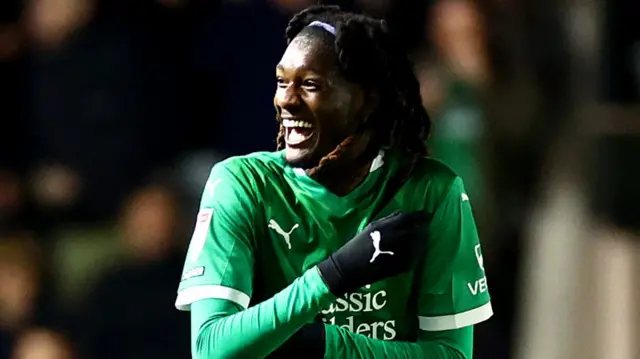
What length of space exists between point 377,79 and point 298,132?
0.07 m

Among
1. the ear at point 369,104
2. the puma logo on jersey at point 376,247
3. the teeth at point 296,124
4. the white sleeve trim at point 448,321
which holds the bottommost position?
the white sleeve trim at point 448,321

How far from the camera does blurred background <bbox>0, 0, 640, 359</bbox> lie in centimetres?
79

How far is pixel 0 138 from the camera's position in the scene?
0.90 meters

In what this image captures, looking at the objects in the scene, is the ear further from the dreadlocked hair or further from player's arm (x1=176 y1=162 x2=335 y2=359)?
player's arm (x1=176 y1=162 x2=335 y2=359)

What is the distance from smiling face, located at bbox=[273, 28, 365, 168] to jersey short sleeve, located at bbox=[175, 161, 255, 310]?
0.06m

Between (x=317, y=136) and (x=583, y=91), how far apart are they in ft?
1.35

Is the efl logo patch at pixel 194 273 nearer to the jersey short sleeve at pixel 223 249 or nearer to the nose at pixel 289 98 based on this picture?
the jersey short sleeve at pixel 223 249

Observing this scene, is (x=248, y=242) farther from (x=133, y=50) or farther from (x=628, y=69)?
(x=628, y=69)

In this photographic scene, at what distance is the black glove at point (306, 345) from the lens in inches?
25.2

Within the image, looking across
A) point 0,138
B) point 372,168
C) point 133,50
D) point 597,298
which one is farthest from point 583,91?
point 0,138

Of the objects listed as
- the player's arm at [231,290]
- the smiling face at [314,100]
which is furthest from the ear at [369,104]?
the player's arm at [231,290]

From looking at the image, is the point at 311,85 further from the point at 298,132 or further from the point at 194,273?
the point at 194,273

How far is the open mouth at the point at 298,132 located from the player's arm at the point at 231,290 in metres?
0.06

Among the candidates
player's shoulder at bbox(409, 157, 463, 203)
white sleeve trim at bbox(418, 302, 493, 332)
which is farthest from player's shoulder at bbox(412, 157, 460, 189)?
white sleeve trim at bbox(418, 302, 493, 332)
